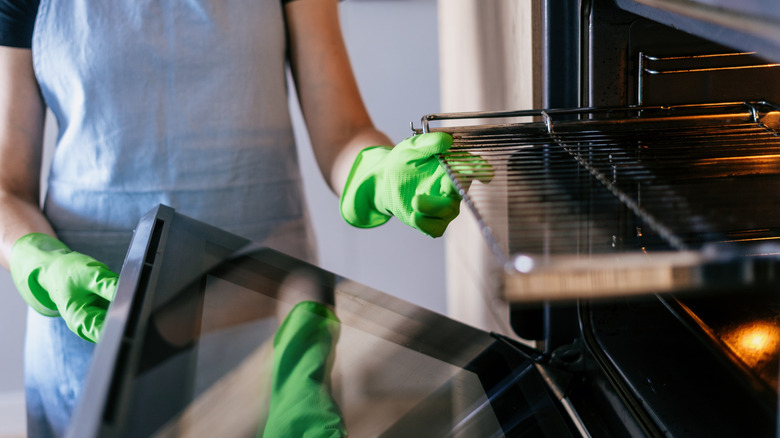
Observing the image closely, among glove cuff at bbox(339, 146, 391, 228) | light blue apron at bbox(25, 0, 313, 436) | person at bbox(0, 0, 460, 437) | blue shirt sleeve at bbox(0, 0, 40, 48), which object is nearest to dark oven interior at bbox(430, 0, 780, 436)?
glove cuff at bbox(339, 146, 391, 228)

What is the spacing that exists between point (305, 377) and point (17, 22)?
875mm

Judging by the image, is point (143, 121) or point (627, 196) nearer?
point (627, 196)

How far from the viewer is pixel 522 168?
0.59 metres

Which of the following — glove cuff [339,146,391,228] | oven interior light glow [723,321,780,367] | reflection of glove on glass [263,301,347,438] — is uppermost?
glove cuff [339,146,391,228]

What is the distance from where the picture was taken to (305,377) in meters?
0.58

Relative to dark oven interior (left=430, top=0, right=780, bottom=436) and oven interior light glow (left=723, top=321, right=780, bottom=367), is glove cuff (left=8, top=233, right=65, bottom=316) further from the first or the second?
oven interior light glow (left=723, top=321, right=780, bottom=367)

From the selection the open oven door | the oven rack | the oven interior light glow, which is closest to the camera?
the oven rack

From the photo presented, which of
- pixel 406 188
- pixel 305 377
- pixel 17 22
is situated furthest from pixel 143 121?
pixel 305 377

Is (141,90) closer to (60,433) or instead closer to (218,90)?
(218,90)

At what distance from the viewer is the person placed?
1.11 meters

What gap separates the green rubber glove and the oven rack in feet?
1.71

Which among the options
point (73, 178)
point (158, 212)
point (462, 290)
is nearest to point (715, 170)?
point (158, 212)

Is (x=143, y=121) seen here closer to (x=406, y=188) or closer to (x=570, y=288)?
(x=406, y=188)

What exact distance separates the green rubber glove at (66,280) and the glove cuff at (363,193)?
1.04 feet
